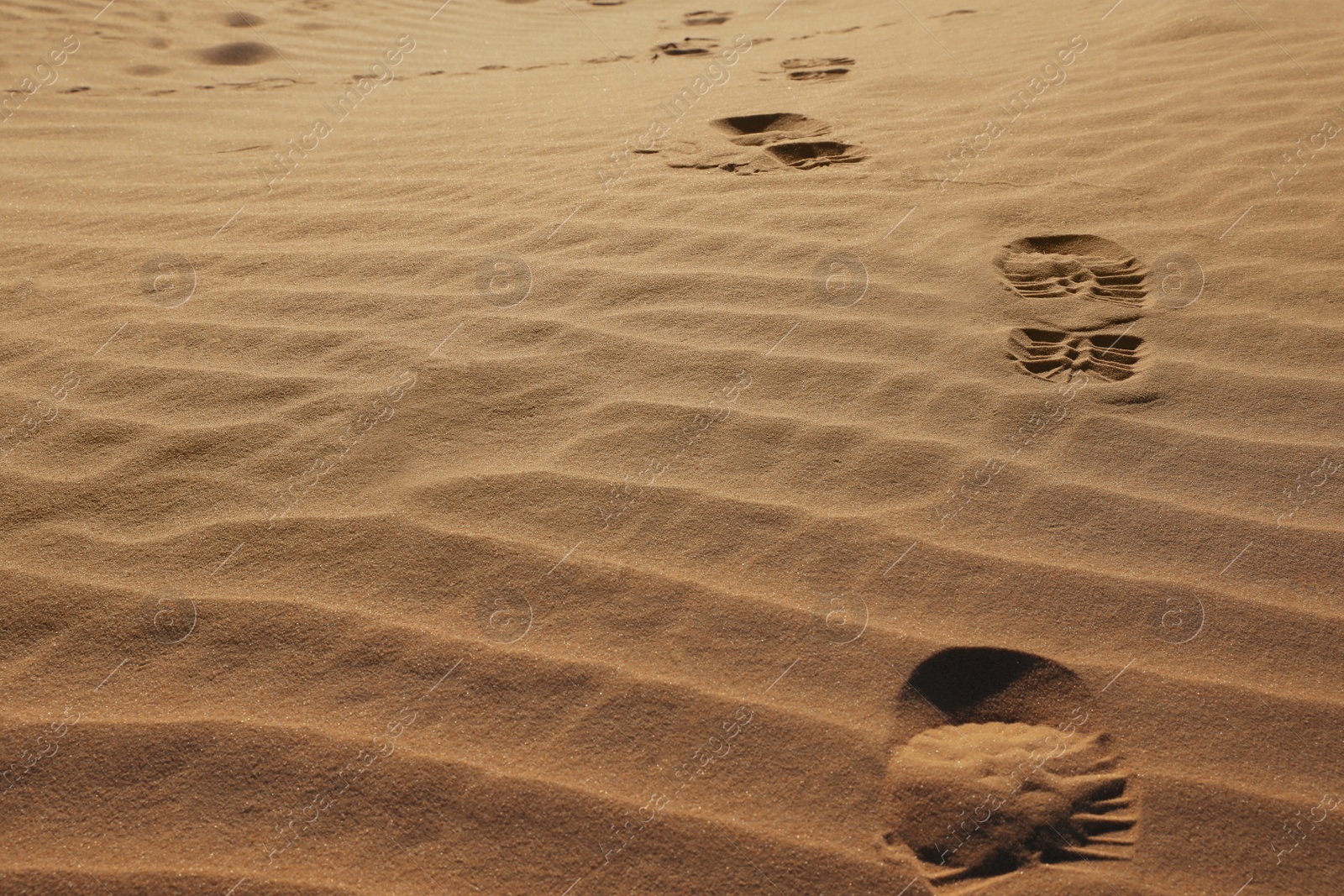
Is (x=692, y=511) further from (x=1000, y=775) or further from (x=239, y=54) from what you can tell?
(x=239, y=54)

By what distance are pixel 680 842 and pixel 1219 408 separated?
1.50m

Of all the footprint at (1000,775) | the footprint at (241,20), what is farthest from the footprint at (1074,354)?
the footprint at (241,20)

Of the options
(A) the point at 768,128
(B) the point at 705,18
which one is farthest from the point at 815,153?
(B) the point at 705,18

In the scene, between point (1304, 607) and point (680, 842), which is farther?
point (1304, 607)

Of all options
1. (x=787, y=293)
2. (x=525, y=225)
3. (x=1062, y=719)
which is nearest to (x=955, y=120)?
(x=787, y=293)

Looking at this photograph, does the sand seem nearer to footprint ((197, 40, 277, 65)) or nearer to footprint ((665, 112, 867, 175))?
footprint ((665, 112, 867, 175))

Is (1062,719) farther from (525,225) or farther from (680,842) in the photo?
(525,225)

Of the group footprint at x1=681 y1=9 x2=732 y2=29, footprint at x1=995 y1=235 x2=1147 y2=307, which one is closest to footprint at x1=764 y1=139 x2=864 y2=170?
footprint at x1=995 y1=235 x2=1147 y2=307

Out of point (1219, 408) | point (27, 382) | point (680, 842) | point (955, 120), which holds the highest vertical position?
point (955, 120)

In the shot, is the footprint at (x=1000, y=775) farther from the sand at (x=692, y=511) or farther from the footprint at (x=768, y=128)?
the footprint at (x=768, y=128)

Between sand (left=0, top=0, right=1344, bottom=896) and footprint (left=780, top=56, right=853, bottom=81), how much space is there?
0.95 meters

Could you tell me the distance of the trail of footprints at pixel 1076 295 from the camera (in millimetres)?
2064

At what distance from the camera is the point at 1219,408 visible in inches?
75.8

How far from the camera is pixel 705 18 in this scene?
6203 millimetres
